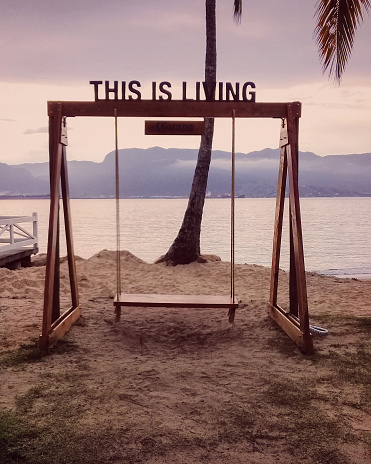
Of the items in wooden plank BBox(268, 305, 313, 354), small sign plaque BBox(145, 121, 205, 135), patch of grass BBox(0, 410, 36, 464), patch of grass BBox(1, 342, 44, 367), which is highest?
small sign plaque BBox(145, 121, 205, 135)

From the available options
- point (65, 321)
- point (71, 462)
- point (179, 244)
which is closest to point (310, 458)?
point (71, 462)

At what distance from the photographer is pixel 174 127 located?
508cm

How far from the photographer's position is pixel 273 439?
9.55 feet

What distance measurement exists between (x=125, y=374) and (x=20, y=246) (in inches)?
343

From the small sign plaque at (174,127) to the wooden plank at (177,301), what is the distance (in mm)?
1661

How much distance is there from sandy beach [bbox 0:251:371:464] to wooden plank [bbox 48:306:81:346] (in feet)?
0.27

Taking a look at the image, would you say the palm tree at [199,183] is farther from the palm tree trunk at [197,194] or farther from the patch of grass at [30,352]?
the patch of grass at [30,352]

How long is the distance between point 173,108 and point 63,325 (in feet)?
7.77

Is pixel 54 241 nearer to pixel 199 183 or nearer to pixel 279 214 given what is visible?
pixel 279 214

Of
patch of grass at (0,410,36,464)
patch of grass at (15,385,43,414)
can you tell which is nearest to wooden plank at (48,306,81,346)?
patch of grass at (15,385,43,414)

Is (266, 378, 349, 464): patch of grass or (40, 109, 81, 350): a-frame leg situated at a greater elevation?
(40, 109, 81, 350): a-frame leg

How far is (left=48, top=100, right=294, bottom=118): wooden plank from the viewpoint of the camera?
16.1ft

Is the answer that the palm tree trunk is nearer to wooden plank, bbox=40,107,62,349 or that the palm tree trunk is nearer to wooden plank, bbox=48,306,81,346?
wooden plank, bbox=48,306,81,346

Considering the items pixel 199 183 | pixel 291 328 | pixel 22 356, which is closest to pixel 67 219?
pixel 22 356
